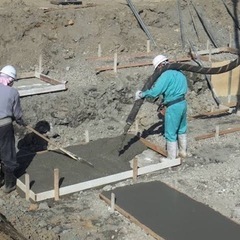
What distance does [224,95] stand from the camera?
13.7m

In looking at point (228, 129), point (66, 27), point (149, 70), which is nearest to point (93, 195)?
point (228, 129)

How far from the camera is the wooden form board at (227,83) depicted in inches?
535

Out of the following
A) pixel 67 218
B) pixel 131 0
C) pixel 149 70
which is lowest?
pixel 67 218

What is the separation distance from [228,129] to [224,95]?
2813 mm

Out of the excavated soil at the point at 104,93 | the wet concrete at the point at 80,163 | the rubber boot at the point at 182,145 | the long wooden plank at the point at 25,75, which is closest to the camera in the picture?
the excavated soil at the point at 104,93

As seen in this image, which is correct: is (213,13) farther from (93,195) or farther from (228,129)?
(93,195)

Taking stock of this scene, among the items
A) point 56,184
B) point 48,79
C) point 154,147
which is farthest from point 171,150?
point 48,79

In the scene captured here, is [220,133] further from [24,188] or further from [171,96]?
[24,188]

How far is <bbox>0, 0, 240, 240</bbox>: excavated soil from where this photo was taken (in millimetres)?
7852

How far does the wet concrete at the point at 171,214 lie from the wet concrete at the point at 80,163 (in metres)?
0.61

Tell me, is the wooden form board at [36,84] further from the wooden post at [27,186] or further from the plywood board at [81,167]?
the wooden post at [27,186]

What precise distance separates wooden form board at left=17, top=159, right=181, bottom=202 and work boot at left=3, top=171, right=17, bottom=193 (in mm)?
75

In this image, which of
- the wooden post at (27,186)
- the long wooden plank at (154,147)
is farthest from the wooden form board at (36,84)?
the wooden post at (27,186)

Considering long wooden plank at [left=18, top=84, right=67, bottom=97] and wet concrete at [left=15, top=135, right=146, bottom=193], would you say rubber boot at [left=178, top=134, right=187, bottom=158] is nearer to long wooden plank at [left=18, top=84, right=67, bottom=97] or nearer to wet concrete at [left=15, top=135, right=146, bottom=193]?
wet concrete at [left=15, top=135, right=146, bottom=193]
